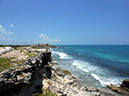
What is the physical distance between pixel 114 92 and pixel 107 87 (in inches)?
69.5

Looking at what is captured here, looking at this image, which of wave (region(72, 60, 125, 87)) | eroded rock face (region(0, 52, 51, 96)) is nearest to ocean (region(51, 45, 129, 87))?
wave (region(72, 60, 125, 87))

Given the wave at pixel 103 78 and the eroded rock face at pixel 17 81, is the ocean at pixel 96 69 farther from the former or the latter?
the eroded rock face at pixel 17 81

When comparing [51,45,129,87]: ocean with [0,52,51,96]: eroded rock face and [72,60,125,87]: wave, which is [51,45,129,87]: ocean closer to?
[72,60,125,87]: wave

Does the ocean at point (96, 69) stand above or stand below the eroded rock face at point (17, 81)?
below

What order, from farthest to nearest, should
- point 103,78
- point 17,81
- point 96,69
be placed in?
point 96,69
point 103,78
point 17,81

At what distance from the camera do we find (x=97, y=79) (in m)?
22.8

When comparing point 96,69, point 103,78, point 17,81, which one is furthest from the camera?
point 96,69

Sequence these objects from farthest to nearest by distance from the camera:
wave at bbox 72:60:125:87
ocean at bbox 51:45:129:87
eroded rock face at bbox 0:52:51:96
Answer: ocean at bbox 51:45:129:87 → wave at bbox 72:60:125:87 → eroded rock face at bbox 0:52:51:96

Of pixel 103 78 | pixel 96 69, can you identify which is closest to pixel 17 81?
pixel 103 78

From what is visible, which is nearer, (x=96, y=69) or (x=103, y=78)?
(x=103, y=78)

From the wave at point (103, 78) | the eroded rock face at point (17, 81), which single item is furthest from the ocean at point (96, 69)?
the eroded rock face at point (17, 81)

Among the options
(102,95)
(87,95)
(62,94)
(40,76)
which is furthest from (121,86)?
(40,76)

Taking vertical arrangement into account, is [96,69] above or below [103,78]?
above

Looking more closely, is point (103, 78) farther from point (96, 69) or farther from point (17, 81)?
point (17, 81)
